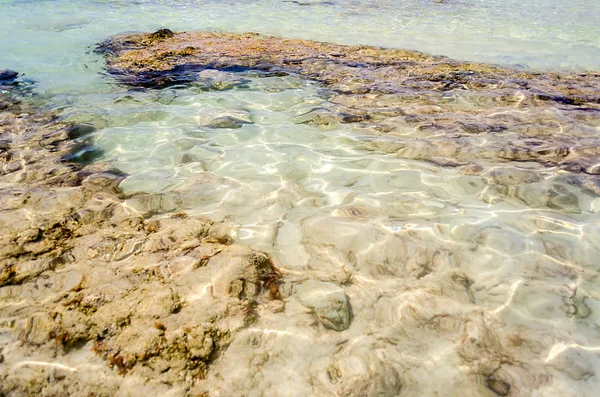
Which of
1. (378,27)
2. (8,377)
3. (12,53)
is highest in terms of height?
(378,27)

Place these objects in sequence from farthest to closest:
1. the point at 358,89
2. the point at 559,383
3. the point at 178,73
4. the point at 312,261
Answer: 1. the point at 178,73
2. the point at 358,89
3. the point at 312,261
4. the point at 559,383

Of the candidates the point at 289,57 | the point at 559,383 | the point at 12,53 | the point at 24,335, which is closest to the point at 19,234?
the point at 24,335

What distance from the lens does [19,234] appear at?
2.51 metres

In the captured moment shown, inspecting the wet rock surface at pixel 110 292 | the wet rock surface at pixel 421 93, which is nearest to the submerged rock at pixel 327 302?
the wet rock surface at pixel 110 292

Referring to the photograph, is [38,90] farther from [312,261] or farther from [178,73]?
[312,261]

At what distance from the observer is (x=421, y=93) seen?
220 inches

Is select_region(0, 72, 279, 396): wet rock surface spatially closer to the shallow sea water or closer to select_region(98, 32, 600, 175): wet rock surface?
the shallow sea water

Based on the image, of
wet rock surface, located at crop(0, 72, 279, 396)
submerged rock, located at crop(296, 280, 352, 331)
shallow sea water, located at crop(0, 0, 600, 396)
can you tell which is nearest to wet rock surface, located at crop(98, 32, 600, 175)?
shallow sea water, located at crop(0, 0, 600, 396)

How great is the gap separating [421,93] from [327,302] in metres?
4.46

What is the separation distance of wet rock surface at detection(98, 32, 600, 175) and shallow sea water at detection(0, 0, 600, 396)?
37 centimetres

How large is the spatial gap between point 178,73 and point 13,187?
4.01m

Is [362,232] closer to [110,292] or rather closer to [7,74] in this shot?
[110,292]

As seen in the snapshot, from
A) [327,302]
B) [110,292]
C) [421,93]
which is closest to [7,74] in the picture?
[110,292]

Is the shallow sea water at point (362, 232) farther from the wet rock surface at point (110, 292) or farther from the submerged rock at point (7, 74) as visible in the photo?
the submerged rock at point (7, 74)
